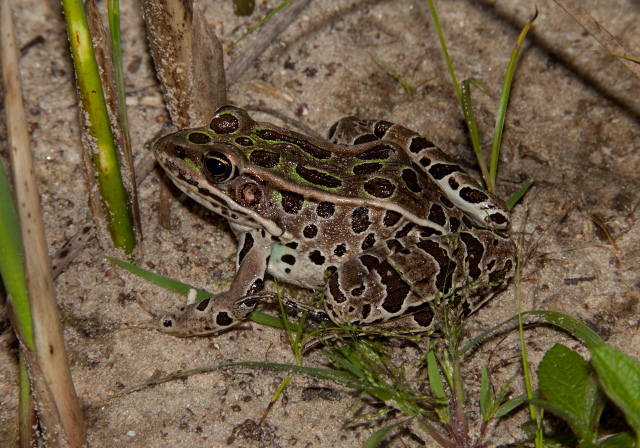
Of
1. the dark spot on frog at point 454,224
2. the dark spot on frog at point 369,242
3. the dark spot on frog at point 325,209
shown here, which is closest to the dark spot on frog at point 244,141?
the dark spot on frog at point 325,209

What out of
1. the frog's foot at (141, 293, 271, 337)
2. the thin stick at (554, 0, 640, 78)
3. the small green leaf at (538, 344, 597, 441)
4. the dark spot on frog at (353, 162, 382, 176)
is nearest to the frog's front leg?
the frog's foot at (141, 293, 271, 337)

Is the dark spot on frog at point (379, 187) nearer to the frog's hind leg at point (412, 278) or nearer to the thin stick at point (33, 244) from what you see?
the frog's hind leg at point (412, 278)

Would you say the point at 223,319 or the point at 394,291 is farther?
the point at 223,319

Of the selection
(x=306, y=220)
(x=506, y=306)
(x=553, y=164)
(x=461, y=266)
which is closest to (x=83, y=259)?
(x=306, y=220)

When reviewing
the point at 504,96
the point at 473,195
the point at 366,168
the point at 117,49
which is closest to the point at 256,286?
the point at 366,168

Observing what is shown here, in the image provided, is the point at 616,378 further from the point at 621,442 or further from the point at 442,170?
the point at 442,170

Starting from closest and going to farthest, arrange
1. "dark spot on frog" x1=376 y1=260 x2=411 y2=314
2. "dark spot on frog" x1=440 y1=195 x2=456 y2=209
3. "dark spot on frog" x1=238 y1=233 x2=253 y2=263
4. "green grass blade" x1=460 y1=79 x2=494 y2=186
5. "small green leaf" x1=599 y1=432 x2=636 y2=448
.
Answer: "small green leaf" x1=599 y1=432 x2=636 y2=448
"dark spot on frog" x1=376 y1=260 x2=411 y2=314
"dark spot on frog" x1=440 y1=195 x2=456 y2=209
"dark spot on frog" x1=238 y1=233 x2=253 y2=263
"green grass blade" x1=460 y1=79 x2=494 y2=186

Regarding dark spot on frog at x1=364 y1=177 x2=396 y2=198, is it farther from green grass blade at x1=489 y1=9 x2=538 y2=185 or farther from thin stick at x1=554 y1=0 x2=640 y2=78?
thin stick at x1=554 y1=0 x2=640 y2=78

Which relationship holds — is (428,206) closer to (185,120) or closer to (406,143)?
(406,143)
